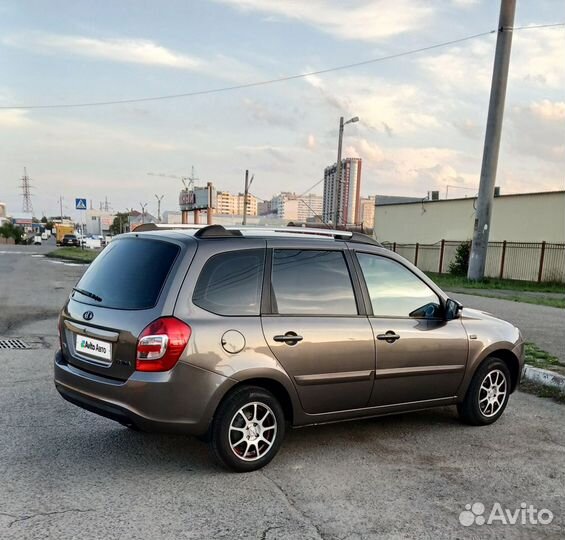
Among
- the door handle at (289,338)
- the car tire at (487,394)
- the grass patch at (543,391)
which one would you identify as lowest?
the grass patch at (543,391)

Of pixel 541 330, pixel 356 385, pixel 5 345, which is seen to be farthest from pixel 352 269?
pixel 541 330

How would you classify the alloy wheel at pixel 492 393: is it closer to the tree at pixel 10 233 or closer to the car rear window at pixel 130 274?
the car rear window at pixel 130 274

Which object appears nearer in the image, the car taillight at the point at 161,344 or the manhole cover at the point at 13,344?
the car taillight at the point at 161,344

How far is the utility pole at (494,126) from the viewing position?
54.7ft

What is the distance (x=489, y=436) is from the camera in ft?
15.7

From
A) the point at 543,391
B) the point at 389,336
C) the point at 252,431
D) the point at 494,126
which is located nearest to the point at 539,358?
the point at 543,391

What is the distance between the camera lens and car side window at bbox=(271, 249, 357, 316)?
13.4 feet

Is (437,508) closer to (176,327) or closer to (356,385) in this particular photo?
(356,385)

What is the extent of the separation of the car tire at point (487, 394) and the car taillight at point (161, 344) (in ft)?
9.17

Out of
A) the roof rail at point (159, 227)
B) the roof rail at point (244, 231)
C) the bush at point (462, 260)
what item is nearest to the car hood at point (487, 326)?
the roof rail at point (244, 231)

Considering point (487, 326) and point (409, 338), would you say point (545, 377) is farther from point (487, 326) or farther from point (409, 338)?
point (409, 338)

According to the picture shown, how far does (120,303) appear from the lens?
383 centimetres

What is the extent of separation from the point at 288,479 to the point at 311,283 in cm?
143

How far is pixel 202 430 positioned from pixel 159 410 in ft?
1.09
